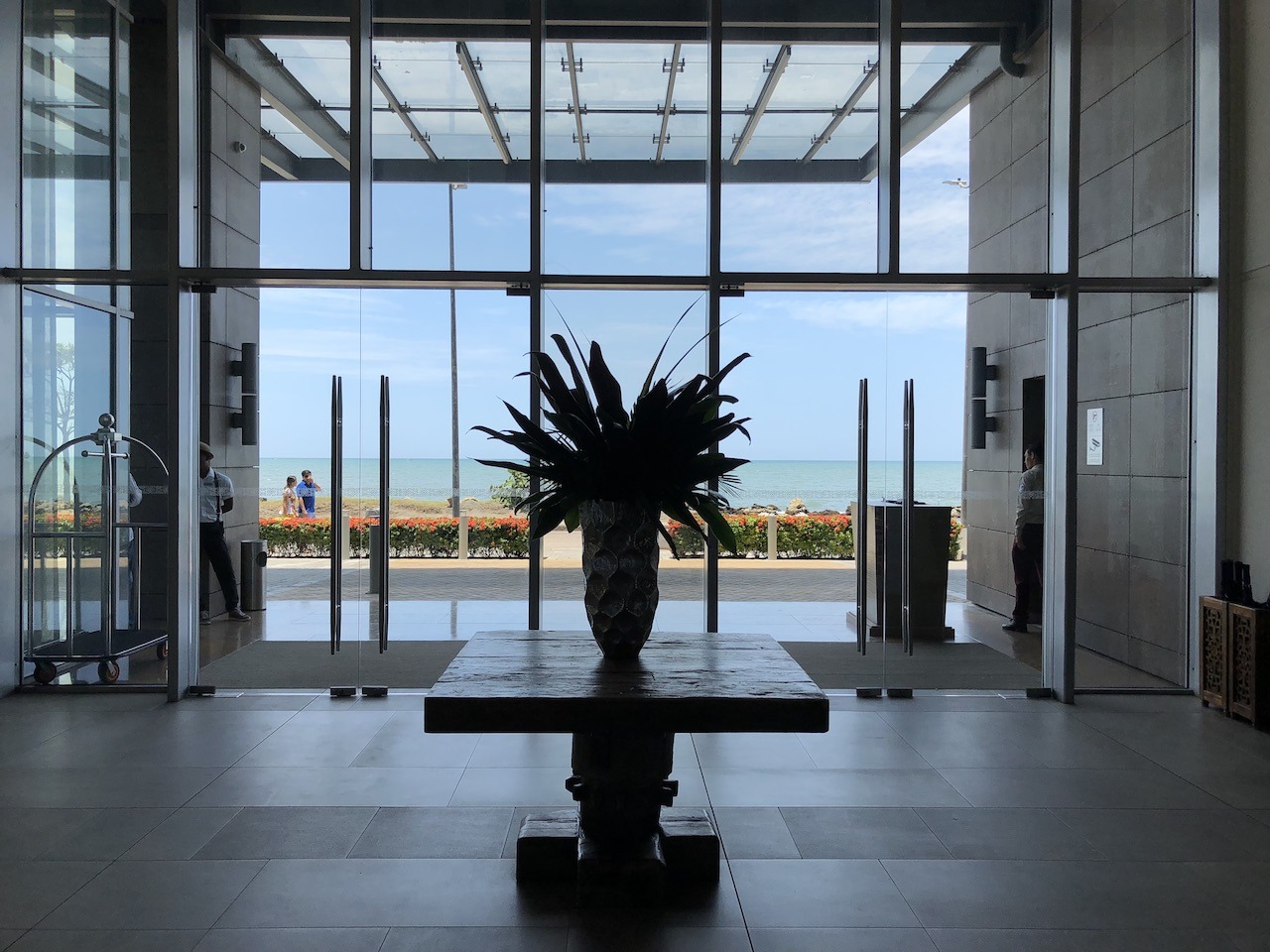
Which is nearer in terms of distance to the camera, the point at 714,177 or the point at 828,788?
the point at 828,788

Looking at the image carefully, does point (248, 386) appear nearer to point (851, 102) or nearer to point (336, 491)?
point (336, 491)

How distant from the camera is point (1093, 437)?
6.11 metres

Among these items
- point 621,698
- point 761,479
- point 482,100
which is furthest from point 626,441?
point 482,100

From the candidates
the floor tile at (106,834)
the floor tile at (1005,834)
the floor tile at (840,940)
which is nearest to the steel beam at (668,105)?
the floor tile at (1005,834)

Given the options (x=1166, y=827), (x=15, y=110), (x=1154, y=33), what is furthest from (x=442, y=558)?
(x=1154, y=33)

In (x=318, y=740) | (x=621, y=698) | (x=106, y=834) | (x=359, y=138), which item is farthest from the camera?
(x=359, y=138)

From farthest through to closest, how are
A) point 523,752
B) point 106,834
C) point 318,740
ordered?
point 318,740 < point 523,752 < point 106,834

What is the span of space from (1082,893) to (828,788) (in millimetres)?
1236

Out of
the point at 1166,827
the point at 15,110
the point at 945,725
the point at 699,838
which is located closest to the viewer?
the point at 699,838

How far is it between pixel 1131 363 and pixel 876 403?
1.60 meters

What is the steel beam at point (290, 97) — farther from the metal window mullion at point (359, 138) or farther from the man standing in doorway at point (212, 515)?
the man standing in doorway at point (212, 515)

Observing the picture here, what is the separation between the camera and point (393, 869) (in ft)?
11.1

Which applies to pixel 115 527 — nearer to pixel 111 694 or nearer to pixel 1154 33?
pixel 111 694

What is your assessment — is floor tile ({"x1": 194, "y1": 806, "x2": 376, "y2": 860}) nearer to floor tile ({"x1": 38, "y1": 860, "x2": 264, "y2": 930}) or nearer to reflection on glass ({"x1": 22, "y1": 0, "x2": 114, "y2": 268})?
floor tile ({"x1": 38, "y1": 860, "x2": 264, "y2": 930})
